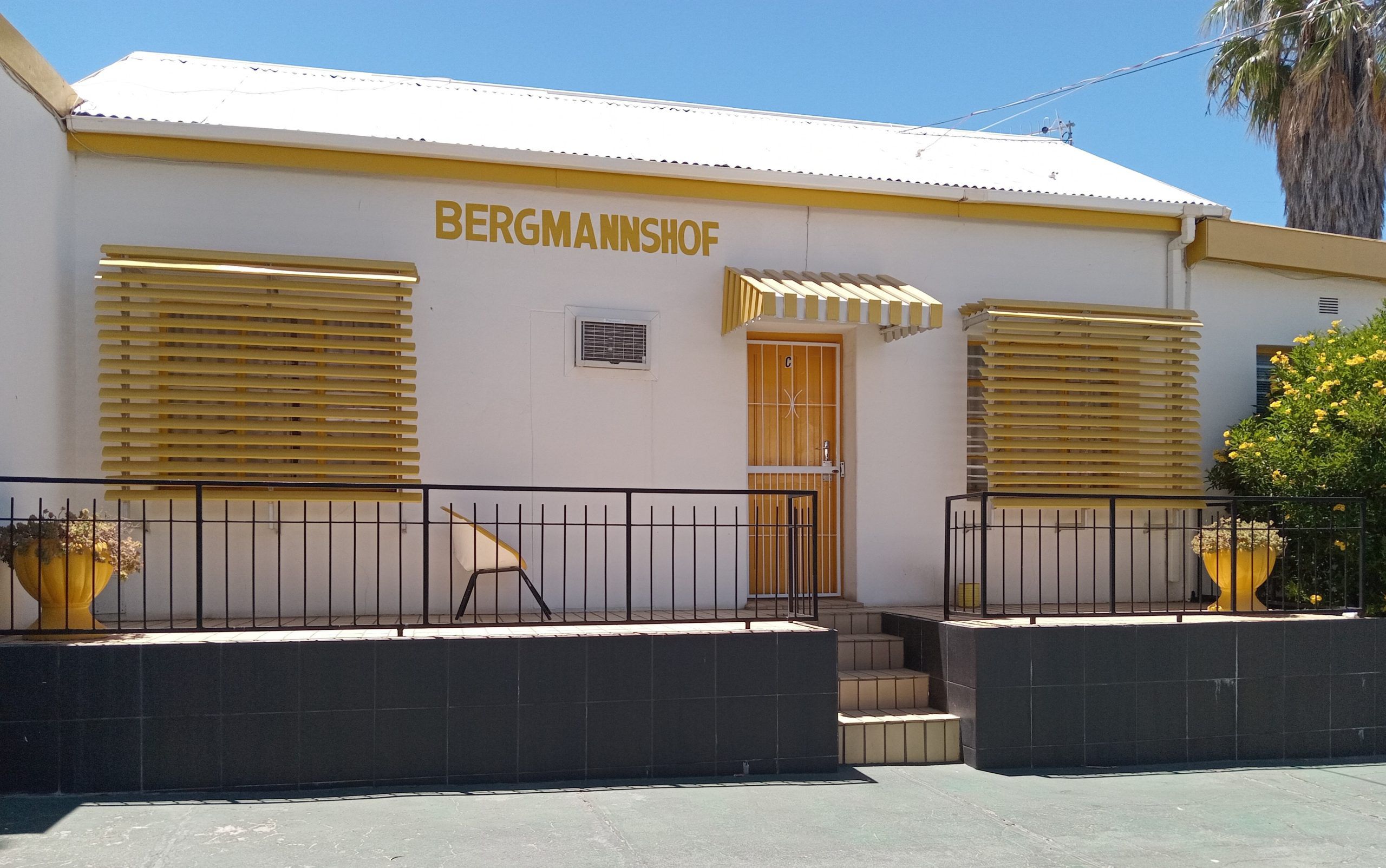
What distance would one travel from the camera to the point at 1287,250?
10.1 metres

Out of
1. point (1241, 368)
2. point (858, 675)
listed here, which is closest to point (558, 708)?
point (858, 675)

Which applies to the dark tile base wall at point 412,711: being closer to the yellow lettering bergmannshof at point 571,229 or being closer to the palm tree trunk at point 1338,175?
the yellow lettering bergmannshof at point 571,229

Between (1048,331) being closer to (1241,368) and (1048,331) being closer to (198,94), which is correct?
(1241,368)

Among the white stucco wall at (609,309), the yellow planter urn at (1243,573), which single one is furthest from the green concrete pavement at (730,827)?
the white stucco wall at (609,309)

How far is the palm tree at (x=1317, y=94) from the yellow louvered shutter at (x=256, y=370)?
40.8ft

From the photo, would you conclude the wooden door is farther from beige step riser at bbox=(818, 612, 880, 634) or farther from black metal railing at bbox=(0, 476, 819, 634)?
beige step riser at bbox=(818, 612, 880, 634)

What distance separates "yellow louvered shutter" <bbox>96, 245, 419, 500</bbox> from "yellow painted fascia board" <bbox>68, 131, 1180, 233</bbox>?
0.68 metres

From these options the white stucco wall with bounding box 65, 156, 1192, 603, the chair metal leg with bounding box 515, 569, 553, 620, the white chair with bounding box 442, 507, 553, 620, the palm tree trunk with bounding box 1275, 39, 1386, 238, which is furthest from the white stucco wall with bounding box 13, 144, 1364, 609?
the palm tree trunk with bounding box 1275, 39, 1386, 238

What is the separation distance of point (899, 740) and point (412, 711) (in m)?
3.04

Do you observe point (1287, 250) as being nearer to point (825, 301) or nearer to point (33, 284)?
point (825, 301)

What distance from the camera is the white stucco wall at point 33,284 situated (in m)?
6.57

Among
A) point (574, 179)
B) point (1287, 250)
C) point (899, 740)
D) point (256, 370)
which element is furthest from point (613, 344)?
point (1287, 250)

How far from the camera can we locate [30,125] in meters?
6.92

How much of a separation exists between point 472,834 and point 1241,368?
7812 mm
